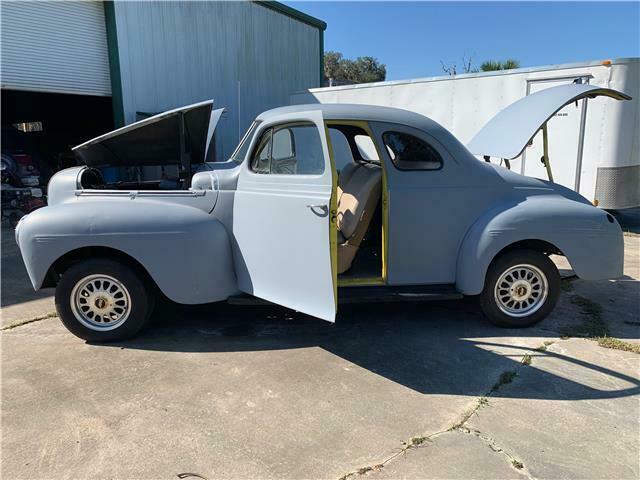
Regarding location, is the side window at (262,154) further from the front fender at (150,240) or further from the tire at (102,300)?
the tire at (102,300)

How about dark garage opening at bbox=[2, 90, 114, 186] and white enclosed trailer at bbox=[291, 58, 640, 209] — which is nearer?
white enclosed trailer at bbox=[291, 58, 640, 209]

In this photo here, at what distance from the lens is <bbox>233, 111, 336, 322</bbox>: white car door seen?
3.51m

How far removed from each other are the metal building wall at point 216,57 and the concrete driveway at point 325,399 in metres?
7.16

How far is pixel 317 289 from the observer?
3576 mm

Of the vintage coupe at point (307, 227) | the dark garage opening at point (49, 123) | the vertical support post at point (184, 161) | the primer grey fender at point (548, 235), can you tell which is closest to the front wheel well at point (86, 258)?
the vintage coupe at point (307, 227)

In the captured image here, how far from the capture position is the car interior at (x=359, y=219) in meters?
4.39

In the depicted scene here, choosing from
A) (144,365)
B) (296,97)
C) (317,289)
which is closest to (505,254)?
(317,289)

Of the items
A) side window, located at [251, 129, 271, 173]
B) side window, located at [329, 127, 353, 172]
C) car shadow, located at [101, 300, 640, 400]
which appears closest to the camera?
car shadow, located at [101, 300, 640, 400]

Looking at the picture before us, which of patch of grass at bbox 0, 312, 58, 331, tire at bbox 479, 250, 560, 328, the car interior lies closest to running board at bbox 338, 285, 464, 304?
the car interior

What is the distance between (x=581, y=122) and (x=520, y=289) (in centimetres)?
517

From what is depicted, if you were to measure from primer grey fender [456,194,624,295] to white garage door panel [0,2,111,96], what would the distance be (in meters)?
9.94

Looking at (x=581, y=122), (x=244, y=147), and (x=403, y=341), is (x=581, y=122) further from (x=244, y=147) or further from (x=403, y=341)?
(x=244, y=147)

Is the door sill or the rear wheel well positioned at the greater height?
the rear wheel well

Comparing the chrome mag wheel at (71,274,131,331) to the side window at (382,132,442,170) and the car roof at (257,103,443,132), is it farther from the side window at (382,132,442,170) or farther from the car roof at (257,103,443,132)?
the side window at (382,132,442,170)
